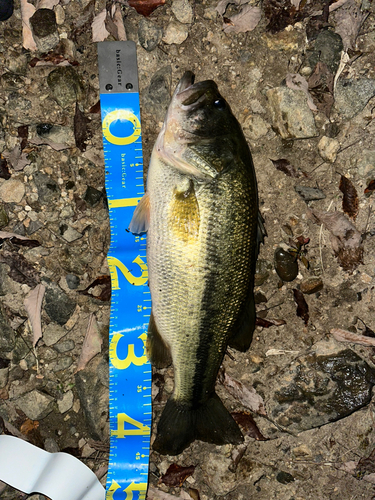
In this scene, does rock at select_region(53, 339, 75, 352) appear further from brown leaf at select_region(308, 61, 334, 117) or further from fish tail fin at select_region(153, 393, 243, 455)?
brown leaf at select_region(308, 61, 334, 117)

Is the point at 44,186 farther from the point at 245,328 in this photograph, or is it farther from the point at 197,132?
the point at 245,328

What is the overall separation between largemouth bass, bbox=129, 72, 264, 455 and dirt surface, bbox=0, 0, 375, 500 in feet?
2.02

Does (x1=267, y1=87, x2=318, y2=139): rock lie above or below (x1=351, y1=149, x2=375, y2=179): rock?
above

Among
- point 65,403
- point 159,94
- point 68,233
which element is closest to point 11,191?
point 68,233

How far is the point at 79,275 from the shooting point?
11.1ft

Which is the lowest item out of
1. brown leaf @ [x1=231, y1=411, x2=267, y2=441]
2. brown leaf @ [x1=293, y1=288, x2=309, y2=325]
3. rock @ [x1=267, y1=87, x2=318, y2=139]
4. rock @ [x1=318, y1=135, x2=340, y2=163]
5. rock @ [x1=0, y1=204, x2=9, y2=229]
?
brown leaf @ [x1=231, y1=411, x2=267, y2=441]

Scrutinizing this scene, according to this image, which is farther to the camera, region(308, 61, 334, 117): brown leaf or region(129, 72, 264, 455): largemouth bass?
region(308, 61, 334, 117): brown leaf

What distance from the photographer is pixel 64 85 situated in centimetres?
327

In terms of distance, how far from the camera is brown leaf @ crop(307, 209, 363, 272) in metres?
3.38

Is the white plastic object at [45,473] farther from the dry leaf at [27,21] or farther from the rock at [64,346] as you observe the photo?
the dry leaf at [27,21]

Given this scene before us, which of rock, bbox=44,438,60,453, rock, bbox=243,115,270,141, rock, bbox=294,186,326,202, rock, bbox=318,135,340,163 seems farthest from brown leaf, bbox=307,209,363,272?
rock, bbox=44,438,60,453

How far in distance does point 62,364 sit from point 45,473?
93 centimetres

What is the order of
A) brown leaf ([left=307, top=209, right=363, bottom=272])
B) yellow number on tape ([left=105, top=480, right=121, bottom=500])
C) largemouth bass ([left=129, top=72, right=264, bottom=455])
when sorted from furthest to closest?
brown leaf ([left=307, top=209, right=363, bottom=272])
yellow number on tape ([left=105, top=480, right=121, bottom=500])
largemouth bass ([left=129, top=72, right=264, bottom=455])

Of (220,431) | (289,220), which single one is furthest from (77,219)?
(220,431)
